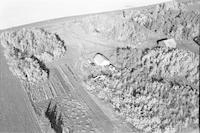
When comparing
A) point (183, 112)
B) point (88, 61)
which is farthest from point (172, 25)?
point (183, 112)

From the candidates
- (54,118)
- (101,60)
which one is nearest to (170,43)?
(101,60)

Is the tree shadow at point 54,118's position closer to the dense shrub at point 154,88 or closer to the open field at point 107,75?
the open field at point 107,75

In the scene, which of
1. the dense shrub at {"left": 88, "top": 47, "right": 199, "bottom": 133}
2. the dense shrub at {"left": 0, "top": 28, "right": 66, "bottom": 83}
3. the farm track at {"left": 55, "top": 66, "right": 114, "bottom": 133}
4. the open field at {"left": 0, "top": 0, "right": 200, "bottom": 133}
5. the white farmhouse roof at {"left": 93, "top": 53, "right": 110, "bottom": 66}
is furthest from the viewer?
the white farmhouse roof at {"left": 93, "top": 53, "right": 110, "bottom": 66}

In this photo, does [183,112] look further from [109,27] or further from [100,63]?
[109,27]

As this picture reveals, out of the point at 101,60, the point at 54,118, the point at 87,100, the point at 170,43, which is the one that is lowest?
the point at 54,118

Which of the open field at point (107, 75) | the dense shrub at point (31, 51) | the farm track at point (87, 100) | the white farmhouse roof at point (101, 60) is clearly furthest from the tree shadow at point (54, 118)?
the white farmhouse roof at point (101, 60)

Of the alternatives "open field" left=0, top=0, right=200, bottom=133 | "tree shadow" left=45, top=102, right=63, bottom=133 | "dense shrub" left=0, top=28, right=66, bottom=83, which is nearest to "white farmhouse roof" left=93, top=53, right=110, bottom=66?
"open field" left=0, top=0, right=200, bottom=133

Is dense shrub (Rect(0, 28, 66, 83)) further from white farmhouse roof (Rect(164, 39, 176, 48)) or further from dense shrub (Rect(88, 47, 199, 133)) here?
white farmhouse roof (Rect(164, 39, 176, 48))

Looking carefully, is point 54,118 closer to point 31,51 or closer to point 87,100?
point 87,100
